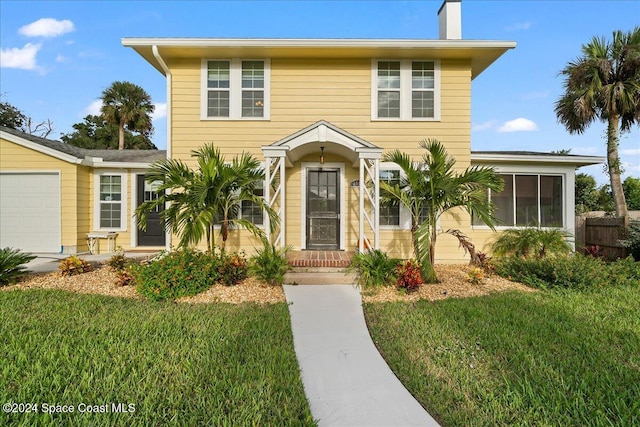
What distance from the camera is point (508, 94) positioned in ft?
40.0

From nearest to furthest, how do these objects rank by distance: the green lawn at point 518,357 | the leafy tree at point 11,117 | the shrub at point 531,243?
the green lawn at point 518,357, the shrub at point 531,243, the leafy tree at point 11,117

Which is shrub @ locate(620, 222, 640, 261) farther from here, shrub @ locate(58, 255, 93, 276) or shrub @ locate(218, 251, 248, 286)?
shrub @ locate(58, 255, 93, 276)

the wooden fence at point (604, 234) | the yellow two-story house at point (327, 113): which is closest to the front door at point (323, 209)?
the yellow two-story house at point (327, 113)

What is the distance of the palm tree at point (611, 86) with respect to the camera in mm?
9102

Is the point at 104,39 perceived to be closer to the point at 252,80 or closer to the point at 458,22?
→ the point at 252,80

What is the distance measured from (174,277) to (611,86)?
Result: 12.3 metres

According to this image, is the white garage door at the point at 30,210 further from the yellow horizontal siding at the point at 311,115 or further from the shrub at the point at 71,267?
the yellow horizontal siding at the point at 311,115

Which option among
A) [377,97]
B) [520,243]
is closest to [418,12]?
[377,97]

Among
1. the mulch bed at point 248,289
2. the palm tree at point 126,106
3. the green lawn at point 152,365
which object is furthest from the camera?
the palm tree at point 126,106

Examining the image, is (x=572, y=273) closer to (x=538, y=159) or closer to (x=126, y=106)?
(x=538, y=159)

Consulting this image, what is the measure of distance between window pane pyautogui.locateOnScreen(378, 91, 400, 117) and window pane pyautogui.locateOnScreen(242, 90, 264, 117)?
2943mm

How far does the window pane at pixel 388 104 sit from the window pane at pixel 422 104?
1.29ft

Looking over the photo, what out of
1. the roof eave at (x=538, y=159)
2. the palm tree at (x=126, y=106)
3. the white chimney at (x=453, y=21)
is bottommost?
the roof eave at (x=538, y=159)

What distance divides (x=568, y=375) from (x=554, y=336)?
0.94 m
